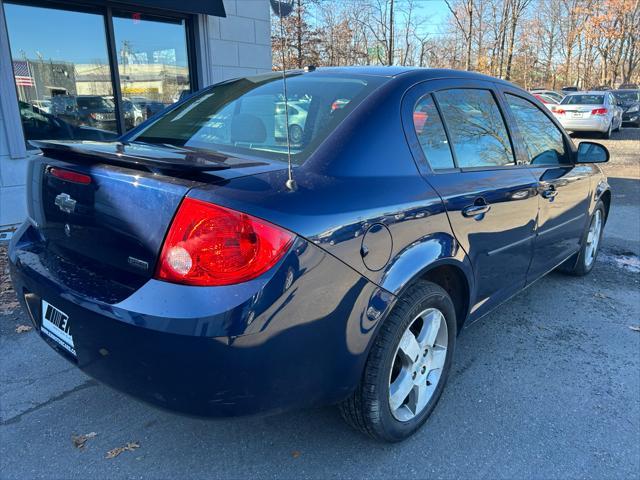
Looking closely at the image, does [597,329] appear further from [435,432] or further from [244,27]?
[244,27]

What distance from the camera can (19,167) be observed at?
595 centimetres

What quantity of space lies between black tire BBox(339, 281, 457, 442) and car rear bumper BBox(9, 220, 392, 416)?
0.12 metres

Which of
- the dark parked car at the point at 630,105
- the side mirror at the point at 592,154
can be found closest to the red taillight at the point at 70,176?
the side mirror at the point at 592,154

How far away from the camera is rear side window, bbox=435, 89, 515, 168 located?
2627mm

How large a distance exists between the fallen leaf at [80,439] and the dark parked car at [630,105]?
81.5 feet

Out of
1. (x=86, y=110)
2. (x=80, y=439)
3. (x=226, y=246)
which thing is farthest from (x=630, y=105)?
(x=80, y=439)

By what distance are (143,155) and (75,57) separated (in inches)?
225

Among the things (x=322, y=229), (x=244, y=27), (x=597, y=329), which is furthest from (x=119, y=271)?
(x=244, y=27)

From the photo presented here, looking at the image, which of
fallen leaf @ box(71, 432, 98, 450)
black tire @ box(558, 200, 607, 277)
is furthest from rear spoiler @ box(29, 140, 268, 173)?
black tire @ box(558, 200, 607, 277)

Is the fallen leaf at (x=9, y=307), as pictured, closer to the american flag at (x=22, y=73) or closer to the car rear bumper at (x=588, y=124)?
the american flag at (x=22, y=73)

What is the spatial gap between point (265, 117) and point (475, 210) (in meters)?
1.15

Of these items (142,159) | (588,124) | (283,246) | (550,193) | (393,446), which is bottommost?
(393,446)

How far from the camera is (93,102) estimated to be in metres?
6.80

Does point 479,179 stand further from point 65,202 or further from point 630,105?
point 630,105
